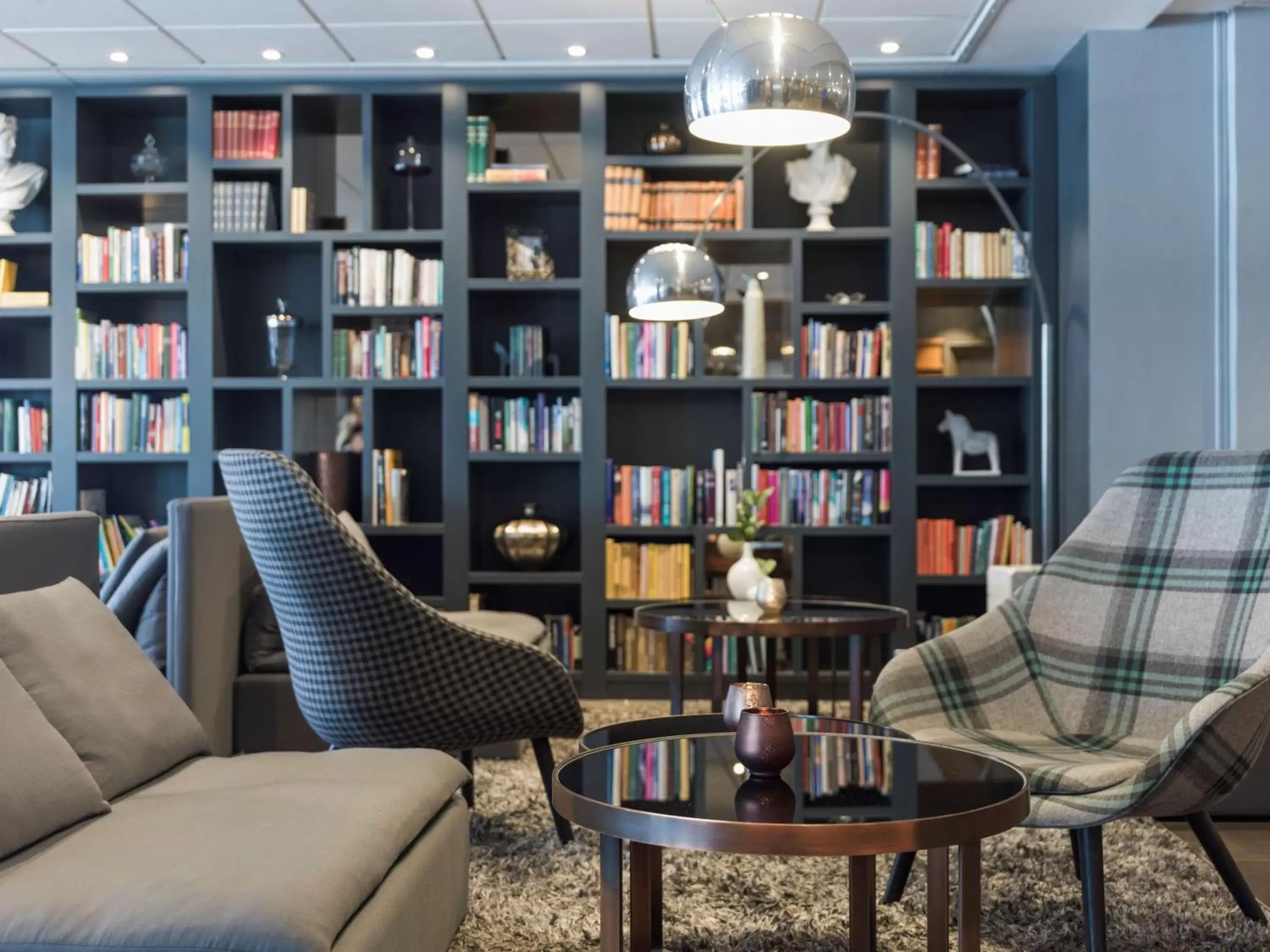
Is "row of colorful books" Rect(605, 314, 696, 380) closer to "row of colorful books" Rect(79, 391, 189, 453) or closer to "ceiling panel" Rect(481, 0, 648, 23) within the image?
"ceiling panel" Rect(481, 0, 648, 23)

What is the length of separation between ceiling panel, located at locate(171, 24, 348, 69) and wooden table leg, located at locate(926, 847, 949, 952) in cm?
409

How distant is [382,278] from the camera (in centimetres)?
543

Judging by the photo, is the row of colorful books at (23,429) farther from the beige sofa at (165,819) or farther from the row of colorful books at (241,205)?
the beige sofa at (165,819)

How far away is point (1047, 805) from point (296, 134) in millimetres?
4532

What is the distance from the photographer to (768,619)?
11.4 feet

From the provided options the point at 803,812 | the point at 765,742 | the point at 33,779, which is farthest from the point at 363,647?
the point at 803,812

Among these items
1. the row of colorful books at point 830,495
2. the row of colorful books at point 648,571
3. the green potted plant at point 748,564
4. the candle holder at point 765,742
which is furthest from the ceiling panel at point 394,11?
the candle holder at point 765,742

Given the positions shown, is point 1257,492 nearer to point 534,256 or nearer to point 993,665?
point 993,665

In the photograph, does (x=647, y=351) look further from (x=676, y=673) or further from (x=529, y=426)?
(x=676, y=673)

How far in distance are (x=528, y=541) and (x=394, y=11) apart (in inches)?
84.2

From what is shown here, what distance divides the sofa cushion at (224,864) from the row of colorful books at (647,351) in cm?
334

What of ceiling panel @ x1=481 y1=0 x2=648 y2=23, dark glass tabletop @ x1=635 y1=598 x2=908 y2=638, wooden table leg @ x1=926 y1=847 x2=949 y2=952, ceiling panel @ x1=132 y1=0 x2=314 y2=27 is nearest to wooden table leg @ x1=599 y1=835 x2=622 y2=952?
wooden table leg @ x1=926 y1=847 x2=949 y2=952

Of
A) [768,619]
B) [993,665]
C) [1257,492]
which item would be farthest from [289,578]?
[1257,492]

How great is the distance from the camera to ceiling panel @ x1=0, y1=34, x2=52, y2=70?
5.02 metres
